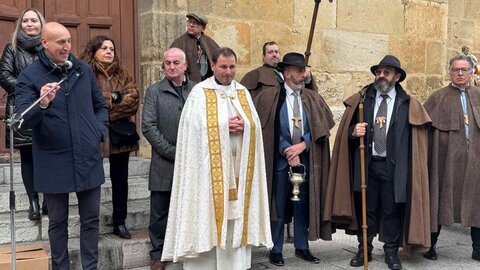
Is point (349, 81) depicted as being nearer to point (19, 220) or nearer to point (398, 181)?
point (398, 181)

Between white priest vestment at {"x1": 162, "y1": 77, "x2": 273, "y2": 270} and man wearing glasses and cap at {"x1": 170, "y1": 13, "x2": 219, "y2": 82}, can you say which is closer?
white priest vestment at {"x1": 162, "y1": 77, "x2": 273, "y2": 270}

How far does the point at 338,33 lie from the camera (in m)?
7.86

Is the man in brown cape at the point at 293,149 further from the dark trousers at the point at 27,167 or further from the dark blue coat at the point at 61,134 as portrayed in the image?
the dark trousers at the point at 27,167

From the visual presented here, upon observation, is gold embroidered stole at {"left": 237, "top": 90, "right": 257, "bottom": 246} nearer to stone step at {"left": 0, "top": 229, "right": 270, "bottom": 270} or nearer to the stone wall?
stone step at {"left": 0, "top": 229, "right": 270, "bottom": 270}

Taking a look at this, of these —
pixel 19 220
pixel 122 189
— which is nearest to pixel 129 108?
pixel 122 189

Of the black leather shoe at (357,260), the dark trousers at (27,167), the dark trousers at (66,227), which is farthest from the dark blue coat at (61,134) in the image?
the black leather shoe at (357,260)

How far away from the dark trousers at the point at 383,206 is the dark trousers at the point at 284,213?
0.52 meters

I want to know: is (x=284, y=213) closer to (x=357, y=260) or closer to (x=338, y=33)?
(x=357, y=260)

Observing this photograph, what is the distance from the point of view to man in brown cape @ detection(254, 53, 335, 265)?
491 cm

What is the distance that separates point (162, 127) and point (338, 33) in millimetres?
4120

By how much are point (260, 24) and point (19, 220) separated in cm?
394

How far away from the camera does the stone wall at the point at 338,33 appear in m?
6.45

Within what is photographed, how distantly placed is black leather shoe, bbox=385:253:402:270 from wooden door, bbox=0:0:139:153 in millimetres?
3592

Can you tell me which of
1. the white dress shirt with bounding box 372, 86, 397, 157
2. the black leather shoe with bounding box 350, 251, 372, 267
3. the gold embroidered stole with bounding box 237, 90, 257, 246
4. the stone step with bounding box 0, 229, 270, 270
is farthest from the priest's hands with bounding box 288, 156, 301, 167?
the stone step with bounding box 0, 229, 270, 270
